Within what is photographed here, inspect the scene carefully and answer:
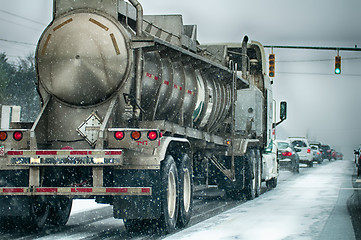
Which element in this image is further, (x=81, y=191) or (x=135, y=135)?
(x=135, y=135)

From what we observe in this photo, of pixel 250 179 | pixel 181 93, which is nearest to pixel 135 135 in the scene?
pixel 181 93

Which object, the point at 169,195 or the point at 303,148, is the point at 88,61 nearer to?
the point at 169,195

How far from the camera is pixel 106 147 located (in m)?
9.55

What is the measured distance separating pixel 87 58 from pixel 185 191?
3025mm

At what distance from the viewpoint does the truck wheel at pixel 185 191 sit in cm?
1082

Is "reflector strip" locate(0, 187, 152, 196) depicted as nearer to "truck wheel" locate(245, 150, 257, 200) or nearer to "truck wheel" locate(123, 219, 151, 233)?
"truck wheel" locate(123, 219, 151, 233)

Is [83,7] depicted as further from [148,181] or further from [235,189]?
[235,189]

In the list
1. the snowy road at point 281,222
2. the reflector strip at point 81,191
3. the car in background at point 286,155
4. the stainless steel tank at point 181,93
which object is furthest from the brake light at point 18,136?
the car in background at point 286,155

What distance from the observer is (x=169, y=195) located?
10.2m

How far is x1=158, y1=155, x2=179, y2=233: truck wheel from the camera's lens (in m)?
9.75

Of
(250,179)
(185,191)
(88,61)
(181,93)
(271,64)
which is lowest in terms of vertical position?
(250,179)

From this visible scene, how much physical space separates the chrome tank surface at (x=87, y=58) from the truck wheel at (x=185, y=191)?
74.3 inches

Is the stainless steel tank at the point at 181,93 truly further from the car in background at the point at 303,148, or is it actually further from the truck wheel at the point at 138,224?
the car in background at the point at 303,148

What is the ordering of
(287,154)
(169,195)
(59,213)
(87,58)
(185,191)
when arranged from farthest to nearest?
(287,154) → (185,191) → (59,213) → (169,195) → (87,58)
